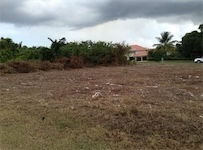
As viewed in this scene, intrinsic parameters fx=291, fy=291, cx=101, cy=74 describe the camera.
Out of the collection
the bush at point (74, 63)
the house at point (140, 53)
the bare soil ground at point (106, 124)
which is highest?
the house at point (140, 53)

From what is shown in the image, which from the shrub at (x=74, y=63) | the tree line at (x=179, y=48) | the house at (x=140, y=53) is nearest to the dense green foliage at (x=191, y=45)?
the tree line at (x=179, y=48)

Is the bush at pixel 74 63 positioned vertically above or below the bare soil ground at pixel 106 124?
above

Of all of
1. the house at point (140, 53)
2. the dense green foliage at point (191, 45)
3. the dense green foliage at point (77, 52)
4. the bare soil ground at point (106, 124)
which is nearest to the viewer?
the bare soil ground at point (106, 124)

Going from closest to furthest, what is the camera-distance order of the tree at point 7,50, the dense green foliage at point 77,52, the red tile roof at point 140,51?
the tree at point 7,50 → the dense green foliage at point 77,52 → the red tile roof at point 140,51

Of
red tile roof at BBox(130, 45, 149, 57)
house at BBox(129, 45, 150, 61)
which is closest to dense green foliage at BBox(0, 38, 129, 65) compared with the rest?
house at BBox(129, 45, 150, 61)

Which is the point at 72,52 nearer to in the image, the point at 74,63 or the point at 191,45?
the point at 74,63

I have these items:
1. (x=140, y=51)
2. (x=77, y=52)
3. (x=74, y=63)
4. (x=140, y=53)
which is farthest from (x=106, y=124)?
(x=140, y=51)

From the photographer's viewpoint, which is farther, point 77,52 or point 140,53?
point 140,53

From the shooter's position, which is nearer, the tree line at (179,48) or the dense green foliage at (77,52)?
the dense green foliage at (77,52)

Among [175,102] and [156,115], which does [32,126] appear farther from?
[175,102]

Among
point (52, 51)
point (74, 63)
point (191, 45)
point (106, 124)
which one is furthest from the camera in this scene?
point (191, 45)

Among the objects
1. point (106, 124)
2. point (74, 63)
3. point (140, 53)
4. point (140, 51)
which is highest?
point (140, 51)

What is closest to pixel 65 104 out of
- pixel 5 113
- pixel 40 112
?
pixel 40 112

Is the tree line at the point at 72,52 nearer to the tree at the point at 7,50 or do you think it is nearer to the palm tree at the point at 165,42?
the tree at the point at 7,50
